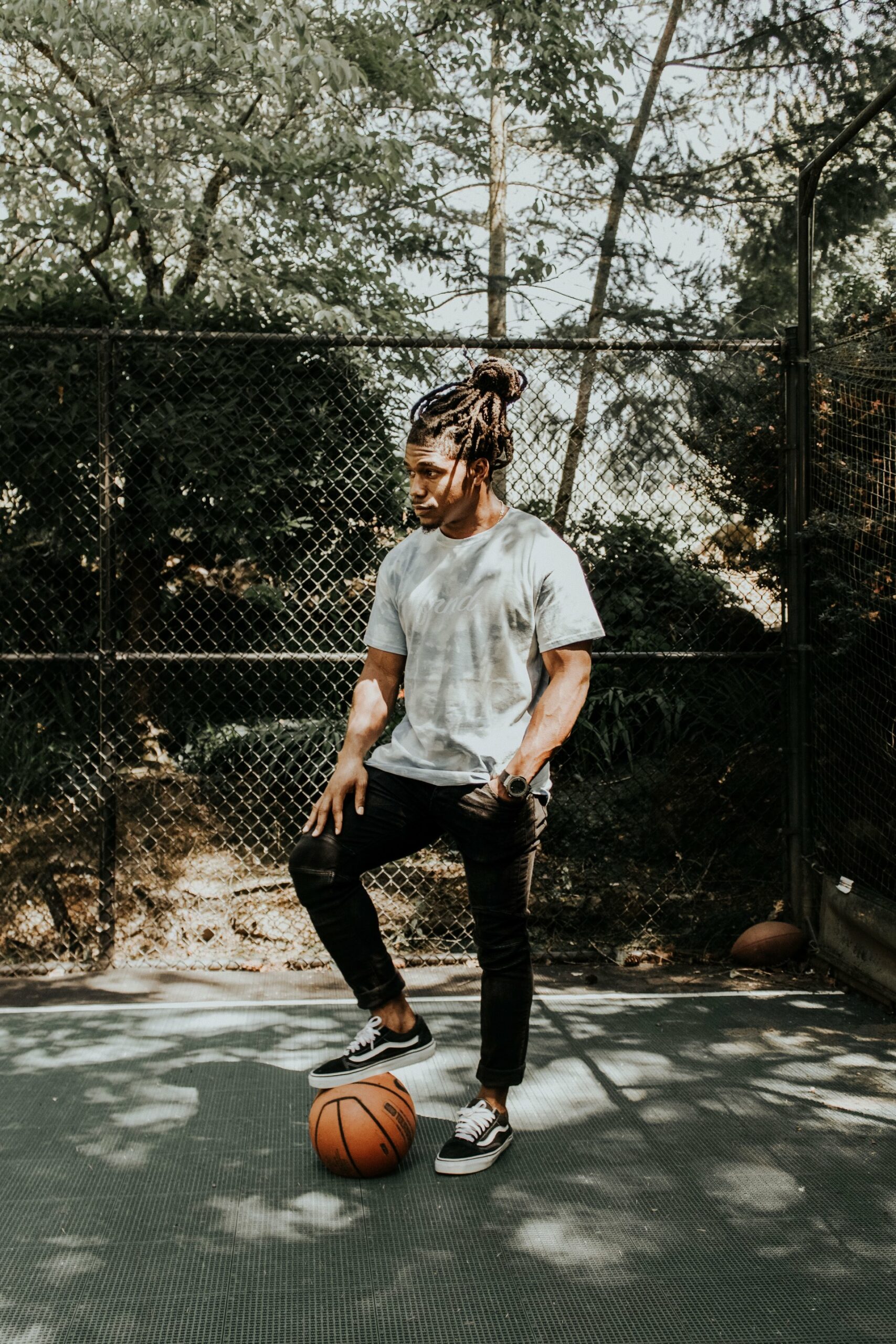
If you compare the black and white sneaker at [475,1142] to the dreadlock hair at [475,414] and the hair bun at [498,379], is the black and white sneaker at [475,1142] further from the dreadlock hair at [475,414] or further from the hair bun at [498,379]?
the hair bun at [498,379]

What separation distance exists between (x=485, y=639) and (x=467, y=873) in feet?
1.98

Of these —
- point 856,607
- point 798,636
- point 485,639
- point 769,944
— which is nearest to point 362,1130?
point 485,639

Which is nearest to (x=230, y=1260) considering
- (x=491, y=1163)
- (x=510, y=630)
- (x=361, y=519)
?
(x=491, y=1163)

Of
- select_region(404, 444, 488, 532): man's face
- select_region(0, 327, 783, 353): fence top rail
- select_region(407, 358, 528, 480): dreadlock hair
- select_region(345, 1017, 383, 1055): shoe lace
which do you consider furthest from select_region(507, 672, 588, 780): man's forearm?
select_region(0, 327, 783, 353): fence top rail

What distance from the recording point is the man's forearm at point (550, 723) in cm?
278

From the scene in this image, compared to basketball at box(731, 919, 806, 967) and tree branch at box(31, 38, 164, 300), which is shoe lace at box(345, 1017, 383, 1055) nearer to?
basketball at box(731, 919, 806, 967)

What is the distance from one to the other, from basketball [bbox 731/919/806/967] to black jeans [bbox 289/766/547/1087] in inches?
84.1

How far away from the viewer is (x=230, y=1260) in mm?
2484

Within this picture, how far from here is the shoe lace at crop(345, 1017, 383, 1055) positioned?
3.14m

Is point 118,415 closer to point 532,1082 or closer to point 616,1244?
point 532,1082

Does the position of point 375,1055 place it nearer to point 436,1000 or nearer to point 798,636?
point 436,1000

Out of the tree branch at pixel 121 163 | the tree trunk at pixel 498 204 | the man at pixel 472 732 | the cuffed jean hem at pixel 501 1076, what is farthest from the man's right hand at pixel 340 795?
the tree trunk at pixel 498 204

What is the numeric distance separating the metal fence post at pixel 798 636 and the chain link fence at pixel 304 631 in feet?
0.33

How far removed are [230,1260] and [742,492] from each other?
4011mm
